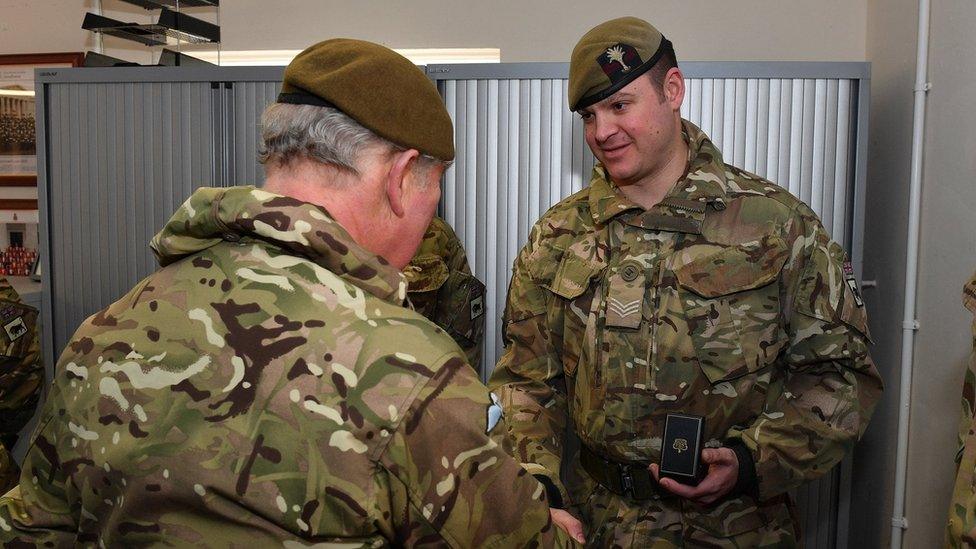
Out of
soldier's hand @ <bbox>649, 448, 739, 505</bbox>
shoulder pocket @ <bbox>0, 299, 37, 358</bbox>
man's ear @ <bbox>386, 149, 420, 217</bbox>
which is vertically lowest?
soldier's hand @ <bbox>649, 448, 739, 505</bbox>

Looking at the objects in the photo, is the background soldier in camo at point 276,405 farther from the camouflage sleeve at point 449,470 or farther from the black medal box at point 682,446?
the black medal box at point 682,446

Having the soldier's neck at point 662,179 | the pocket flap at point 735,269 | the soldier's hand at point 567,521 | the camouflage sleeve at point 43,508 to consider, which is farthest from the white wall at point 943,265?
the camouflage sleeve at point 43,508

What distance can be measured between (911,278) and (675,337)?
2.56ft

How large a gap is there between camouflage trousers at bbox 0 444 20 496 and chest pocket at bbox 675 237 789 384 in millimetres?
1612

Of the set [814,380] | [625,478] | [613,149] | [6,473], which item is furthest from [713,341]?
[6,473]

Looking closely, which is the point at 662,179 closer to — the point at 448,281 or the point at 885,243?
the point at 448,281

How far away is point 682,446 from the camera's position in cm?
149

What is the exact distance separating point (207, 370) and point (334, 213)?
234mm

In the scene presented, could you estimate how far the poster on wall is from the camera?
11.6 ft

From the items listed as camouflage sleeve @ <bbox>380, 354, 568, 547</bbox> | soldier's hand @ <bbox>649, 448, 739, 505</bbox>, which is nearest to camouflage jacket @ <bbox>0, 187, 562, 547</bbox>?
camouflage sleeve @ <bbox>380, 354, 568, 547</bbox>

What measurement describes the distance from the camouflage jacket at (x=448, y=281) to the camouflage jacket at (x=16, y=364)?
1069 mm

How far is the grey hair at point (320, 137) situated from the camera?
96cm

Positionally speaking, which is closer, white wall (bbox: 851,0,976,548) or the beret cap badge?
the beret cap badge

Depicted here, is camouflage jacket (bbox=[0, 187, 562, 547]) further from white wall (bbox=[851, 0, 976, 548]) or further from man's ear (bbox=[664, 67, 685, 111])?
white wall (bbox=[851, 0, 976, 548])
